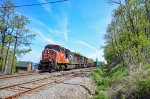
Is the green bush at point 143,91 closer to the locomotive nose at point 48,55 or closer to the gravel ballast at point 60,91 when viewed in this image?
the gravel ballast at point 60,91

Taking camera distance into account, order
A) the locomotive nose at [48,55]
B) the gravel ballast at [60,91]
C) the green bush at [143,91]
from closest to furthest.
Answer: the green bush at [143,91] → the gravel ballast at [60,91] → the locomotive nose at [48,55]

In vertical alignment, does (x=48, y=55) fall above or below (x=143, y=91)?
above

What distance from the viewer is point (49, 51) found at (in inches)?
1209

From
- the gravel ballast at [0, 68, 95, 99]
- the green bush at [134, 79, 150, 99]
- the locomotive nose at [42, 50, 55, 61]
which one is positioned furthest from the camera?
the locomotive nose at [42, 50, 55, 61]

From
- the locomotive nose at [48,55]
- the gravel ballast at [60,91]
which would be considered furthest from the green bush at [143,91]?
the locomotive nose at [48,55]

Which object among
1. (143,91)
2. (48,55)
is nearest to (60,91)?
(143,91)

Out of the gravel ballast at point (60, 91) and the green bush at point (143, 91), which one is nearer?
the green bush at point (143, 91)

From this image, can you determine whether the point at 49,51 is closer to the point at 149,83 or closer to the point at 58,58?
the point at 58,58

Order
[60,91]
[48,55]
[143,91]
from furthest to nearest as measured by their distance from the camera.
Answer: [48,55] < [60,91] < [143,91]

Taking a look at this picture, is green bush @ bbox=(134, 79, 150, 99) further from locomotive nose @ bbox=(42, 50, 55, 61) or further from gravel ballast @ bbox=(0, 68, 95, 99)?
locomotive nose @ bbox=(42, 50, 55, 61)

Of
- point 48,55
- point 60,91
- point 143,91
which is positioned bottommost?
point 60,91

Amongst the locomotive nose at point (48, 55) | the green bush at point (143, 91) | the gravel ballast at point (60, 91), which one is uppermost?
the locomotive nose at point (48, 55)

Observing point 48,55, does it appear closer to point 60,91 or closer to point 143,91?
point 60,91

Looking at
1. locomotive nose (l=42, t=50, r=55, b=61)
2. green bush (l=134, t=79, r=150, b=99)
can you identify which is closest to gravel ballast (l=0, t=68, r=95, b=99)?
green bush (l=134, t=79, r=150, b=99)
